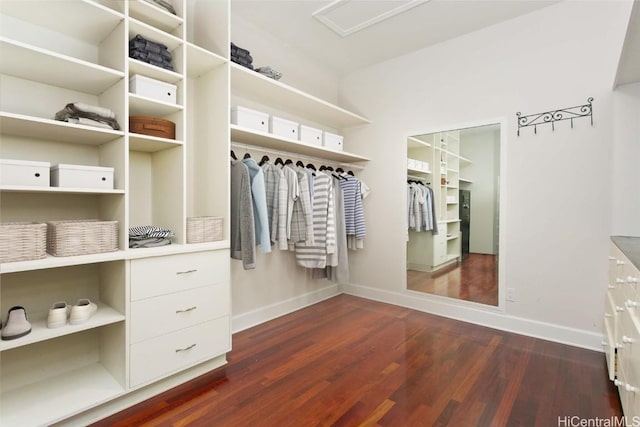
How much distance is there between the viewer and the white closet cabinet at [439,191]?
3.05m

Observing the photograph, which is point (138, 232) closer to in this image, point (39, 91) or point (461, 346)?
point (39, 91)

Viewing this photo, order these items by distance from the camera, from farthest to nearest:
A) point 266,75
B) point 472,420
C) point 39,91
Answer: point 266,75 → point 39,91 → point 472,420

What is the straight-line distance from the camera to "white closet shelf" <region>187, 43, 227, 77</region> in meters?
1.97

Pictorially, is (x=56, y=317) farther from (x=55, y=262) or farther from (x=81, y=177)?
(x=81, y=177)

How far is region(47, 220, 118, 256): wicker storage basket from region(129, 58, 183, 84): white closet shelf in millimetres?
893

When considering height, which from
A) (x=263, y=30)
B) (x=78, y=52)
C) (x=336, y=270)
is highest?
(x=263, y=30)

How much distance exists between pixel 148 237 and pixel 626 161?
3.16m

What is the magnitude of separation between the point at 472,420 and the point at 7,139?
2794 millimetres

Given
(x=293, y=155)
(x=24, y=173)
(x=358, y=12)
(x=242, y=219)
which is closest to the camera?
(x=24, y=173)

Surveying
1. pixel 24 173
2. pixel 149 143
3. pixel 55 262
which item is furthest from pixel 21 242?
pixel 149 143

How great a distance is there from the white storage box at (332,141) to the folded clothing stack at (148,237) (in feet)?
5.76

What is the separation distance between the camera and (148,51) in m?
1.82

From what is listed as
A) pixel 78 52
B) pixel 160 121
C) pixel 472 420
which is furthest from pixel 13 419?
pixel 472 420

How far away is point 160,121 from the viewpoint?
184 cm
